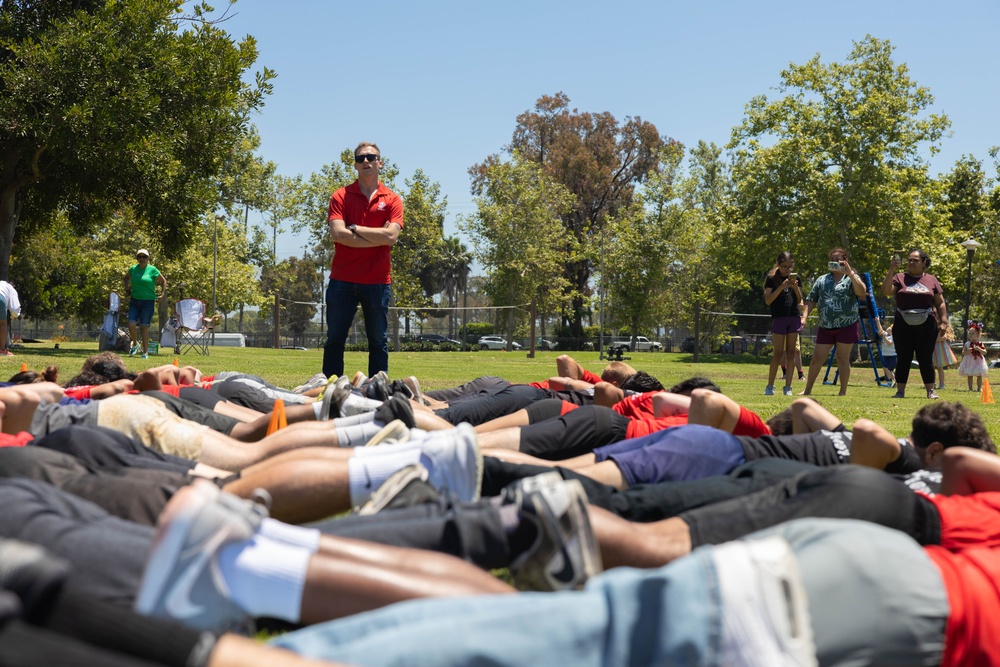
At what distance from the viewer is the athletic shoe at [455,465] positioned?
3.12m

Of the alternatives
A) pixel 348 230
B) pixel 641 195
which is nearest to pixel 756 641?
pixel 348 230

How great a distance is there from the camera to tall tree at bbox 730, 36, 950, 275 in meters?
31.8

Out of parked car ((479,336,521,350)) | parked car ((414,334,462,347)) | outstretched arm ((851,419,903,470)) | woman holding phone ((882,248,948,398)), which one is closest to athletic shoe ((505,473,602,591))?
outstretched arm ((851,419,903,470))

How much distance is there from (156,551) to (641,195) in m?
43.2

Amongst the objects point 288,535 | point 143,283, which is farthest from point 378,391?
point 143,283

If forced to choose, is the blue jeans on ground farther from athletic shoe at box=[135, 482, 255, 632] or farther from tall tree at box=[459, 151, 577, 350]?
tall tree at box=[459, 151, 577, 350]

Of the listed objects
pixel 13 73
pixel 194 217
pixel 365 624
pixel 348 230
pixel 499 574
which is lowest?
pixel 499 574

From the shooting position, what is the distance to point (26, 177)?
1844 cm

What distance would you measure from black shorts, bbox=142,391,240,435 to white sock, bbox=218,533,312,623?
3.22 meters

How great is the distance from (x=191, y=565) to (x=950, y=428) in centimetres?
318

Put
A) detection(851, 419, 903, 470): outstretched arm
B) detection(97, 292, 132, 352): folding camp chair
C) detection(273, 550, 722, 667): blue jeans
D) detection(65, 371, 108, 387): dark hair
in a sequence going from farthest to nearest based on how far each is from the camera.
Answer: detection(97, 292, 132, 352): folding camp chair → detection(65, 371, 108, 387): dark hair → detection(851, 419, 903, 470): outstretched arm → detection(273, 550, 722, 667): blue jeans

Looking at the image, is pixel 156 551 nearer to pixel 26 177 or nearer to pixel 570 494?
pixel 570 494

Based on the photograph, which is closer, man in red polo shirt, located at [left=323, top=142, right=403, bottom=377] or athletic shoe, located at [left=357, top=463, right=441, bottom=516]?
athletic shoe, located at [left=357, top=463, right=441, bottom=516]

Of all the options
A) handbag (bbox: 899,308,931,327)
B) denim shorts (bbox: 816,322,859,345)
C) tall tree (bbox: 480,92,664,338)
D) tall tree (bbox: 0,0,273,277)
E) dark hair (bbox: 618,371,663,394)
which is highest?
tall tree (bbox: 480,92,664,338)
